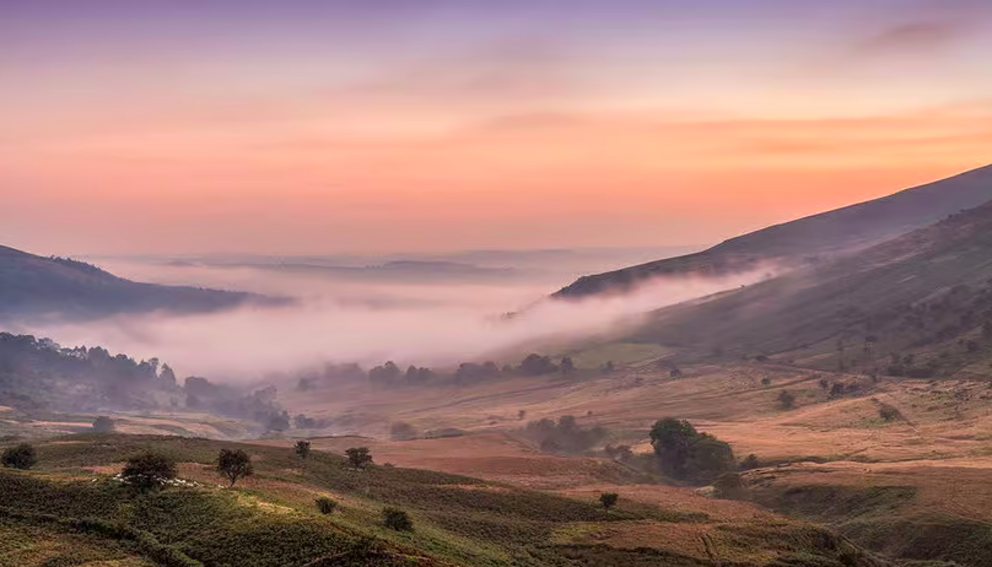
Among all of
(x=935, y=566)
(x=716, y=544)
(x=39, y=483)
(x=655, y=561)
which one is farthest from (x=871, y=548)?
(x=39, y=483)

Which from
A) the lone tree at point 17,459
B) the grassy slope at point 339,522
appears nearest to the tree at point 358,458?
the grassy slope at point 339,522

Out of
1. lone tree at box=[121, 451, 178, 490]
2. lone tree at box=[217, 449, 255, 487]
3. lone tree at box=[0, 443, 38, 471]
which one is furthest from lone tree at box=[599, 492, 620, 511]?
lone tree at box=[0, 443, 38, 471]

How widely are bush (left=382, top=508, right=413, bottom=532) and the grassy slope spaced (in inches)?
58.4

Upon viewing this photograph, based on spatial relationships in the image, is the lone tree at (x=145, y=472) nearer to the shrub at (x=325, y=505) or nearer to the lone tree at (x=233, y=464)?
the lone tree at (x=233, y=464)

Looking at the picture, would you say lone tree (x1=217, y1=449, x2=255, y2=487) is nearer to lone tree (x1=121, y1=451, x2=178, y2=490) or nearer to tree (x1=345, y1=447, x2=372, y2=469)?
lone tree (x1=121, y1=451, x2=178, y2=490)

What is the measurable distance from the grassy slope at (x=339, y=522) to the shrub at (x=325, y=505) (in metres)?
1.38

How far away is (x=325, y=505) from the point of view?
309 feet

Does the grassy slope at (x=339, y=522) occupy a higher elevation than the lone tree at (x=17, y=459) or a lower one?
lower

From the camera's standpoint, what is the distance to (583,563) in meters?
96.8

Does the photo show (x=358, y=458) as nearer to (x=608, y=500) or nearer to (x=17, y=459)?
(x=608, y=500)

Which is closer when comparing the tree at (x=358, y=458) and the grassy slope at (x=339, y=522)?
the grassy slope at (x=339, y=522)

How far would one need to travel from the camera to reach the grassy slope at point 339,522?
76625mm

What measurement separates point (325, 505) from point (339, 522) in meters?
9.00

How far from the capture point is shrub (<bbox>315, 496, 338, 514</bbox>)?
9350 cm
